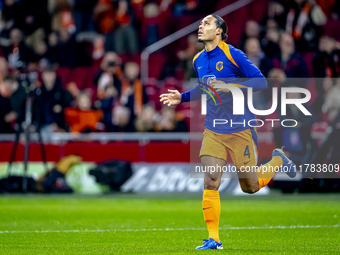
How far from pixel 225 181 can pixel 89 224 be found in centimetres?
488

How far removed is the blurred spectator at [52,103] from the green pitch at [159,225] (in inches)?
76.3

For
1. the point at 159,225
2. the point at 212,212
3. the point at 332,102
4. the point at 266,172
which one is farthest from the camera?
the point at 332,102

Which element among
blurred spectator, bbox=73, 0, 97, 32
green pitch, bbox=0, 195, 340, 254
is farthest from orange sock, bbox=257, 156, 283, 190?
blurred spectator, bbox=73, 0, 97, 32

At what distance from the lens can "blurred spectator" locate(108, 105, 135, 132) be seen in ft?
44.8

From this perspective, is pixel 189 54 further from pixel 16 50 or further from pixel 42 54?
pixel 16 50

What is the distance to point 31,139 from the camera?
1358cm

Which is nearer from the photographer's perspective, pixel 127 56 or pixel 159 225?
pixel 159 225

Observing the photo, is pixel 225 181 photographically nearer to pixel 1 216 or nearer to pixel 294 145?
pixel 294 145

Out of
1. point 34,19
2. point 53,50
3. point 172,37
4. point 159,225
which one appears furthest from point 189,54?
point 159,225

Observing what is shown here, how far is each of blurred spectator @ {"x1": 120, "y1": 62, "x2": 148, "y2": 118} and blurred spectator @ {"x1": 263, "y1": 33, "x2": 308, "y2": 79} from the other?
3.07 metres

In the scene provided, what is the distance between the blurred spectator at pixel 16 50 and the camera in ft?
52.6

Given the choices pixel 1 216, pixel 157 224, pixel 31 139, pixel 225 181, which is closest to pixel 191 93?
pixel 157 224

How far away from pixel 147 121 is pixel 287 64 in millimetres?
3475

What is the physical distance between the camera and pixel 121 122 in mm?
13656
